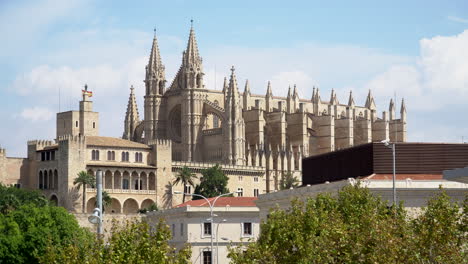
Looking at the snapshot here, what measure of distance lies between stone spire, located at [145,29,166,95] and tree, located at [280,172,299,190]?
81.5ft

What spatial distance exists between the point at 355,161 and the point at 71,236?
27.0 m

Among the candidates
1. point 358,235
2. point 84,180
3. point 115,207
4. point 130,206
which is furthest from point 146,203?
point 358,235

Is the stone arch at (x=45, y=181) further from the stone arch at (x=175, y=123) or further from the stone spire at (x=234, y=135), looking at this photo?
the stone arch at (x=175, y=123)

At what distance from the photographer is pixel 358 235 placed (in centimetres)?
4647

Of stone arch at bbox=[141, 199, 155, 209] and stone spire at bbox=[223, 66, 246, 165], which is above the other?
stone spire at bbox=[223, 66, 246, 165]

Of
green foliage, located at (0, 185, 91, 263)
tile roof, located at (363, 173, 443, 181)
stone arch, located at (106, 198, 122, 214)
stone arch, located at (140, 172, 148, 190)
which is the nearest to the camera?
tile roof, located at (363, 173, 443, 181)

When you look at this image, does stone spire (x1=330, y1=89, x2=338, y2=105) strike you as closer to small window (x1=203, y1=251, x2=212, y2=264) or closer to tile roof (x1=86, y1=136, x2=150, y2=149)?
tile roof (x1=86, y1=136, x2=150, y2=149)

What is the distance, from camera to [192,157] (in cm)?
16725

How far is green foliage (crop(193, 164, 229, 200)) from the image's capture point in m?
152

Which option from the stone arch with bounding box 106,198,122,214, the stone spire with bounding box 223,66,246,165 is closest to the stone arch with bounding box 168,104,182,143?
the stone spire with bounding box 223,66,246,165

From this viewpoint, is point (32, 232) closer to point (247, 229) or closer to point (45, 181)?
point (247, 229)

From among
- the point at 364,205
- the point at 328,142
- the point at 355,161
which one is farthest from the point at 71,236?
the point at 328,142

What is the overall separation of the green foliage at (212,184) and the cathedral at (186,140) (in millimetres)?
3514

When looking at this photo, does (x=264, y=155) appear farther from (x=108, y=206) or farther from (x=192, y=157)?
(x=108, y=206)
